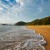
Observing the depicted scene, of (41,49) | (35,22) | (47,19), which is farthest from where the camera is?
(35,22)

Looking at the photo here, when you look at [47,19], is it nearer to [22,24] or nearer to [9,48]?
[22,24]

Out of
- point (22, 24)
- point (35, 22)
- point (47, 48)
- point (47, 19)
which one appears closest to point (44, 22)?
point (47, 19)

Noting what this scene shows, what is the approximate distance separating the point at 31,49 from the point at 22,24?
4431cm

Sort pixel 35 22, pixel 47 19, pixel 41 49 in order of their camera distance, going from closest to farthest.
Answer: pixel 41 49
pixel 47 19
pixel 35 22

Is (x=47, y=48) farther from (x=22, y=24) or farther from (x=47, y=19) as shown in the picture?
(x=22, y=24)

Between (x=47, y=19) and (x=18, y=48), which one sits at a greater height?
(x=47, y=19)

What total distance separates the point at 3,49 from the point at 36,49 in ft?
5.61

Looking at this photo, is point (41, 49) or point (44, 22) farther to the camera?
point (44, 22)

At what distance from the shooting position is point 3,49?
695cm

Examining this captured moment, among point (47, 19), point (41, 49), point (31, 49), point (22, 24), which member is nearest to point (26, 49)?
point (31, 49)

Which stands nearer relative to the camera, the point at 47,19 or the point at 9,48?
the point at 9,48

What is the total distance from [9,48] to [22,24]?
145ft

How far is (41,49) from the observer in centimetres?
692

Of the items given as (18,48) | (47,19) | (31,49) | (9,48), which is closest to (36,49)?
(31,49)
